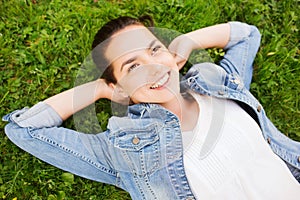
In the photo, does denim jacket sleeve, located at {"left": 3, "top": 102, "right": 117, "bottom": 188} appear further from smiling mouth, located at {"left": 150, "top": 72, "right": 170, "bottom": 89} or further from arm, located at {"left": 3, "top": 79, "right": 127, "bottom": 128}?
smiling mouth, located at {"left": 150, "top": 72, "right": 170, "bottom": 89}

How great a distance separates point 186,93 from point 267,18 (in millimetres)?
1143

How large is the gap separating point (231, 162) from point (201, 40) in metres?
0.94

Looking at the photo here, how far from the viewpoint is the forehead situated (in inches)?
99.0

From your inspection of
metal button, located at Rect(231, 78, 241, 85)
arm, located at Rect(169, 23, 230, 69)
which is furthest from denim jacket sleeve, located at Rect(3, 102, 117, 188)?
metal button, located at Rect(231, 78, 241, 85)

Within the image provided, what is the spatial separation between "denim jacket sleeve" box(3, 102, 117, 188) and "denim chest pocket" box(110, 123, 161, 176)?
14 cm

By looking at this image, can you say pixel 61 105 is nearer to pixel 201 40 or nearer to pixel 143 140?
pixel 143 140

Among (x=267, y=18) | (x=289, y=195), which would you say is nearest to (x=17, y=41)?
(x=267, y=18)

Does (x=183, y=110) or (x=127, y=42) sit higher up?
(x=127, y=42)

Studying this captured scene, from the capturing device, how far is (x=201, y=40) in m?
3.06

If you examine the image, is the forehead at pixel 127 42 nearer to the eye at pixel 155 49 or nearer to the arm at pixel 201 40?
the eye at pixel 155 49

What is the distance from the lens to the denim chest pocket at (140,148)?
8.46 ft

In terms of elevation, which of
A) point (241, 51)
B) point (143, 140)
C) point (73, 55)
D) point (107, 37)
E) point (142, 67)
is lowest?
point (143, 140)

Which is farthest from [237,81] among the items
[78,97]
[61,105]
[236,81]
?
[61,105]

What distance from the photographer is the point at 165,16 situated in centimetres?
341
